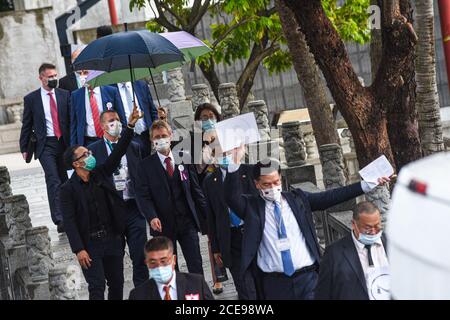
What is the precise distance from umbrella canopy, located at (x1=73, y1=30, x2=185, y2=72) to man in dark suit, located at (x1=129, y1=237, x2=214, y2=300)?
3.97m

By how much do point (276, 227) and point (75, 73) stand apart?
5564mm

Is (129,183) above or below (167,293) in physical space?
above

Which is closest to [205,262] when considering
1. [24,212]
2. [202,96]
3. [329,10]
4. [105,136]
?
[24,212]

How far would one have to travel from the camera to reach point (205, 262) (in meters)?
14.4

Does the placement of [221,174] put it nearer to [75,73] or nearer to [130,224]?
[130,224]

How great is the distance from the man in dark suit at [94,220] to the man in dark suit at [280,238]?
1582 mm

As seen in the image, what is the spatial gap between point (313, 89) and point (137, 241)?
6.05m

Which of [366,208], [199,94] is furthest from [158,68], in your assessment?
[199,94]

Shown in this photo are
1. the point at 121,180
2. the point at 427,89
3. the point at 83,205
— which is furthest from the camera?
the point at 427,89

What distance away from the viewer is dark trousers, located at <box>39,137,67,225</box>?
46.7 feet

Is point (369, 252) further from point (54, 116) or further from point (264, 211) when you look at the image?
point (54, 116)

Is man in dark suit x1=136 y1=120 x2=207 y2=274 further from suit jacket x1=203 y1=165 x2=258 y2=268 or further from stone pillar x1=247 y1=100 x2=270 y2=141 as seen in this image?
stone pillar x1=247 y1=100 x2=270 y2=141

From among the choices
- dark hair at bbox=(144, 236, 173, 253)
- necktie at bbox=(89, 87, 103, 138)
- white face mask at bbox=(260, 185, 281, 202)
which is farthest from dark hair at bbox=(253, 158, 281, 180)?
necktie at bbox=(89, 87, 103, 138)

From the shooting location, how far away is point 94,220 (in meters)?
11.0
